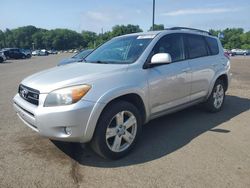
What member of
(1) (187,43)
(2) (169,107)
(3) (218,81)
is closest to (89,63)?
(2) (169,107)

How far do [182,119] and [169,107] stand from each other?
1.26 metres

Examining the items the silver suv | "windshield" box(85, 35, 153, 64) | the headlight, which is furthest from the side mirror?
the headlight

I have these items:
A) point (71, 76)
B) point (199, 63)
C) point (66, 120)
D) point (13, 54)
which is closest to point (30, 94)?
point (71, 76)

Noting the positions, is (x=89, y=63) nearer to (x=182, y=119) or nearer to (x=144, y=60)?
(x=144, y=60)

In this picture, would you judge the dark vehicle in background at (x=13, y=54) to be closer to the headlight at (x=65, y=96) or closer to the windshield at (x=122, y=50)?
the windshield at (x=122, y=50)

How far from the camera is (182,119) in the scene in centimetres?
612

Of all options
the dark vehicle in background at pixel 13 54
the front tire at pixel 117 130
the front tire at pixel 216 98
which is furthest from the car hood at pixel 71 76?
the dark vehicle in background at pixel 13 54

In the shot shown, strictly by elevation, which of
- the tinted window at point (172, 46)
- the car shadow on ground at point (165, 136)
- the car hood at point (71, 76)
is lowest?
the car shadow on ground at point (165, 136)

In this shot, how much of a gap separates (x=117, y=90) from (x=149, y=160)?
108 cm

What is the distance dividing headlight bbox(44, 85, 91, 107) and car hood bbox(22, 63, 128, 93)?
0.24 ft

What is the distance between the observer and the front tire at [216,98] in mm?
6382

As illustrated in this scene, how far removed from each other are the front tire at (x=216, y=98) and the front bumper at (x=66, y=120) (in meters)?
3.48

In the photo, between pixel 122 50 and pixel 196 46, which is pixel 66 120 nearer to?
pixel 122 50

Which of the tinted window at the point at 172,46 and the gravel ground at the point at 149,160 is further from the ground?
the tinted window at the point at 172,46
